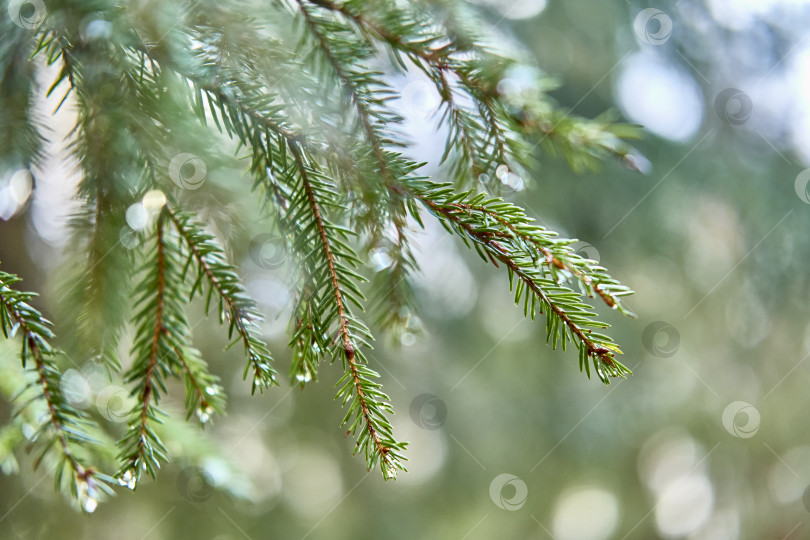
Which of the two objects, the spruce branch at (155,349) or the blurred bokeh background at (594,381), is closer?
the spruce branch at (155,349)

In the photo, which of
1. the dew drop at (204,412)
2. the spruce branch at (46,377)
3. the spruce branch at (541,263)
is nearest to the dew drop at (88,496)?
the spruce branch at (46,377)

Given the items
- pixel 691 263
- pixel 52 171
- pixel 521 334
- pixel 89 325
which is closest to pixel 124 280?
pixel 89 325

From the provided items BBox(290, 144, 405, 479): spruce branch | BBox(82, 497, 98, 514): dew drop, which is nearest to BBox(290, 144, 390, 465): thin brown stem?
BBox(290, 144, 405, 479): spruce branch

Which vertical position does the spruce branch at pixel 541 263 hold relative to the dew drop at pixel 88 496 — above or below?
above

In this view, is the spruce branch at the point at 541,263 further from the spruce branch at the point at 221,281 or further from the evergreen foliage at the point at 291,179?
the spruce branch at the point at 221,281

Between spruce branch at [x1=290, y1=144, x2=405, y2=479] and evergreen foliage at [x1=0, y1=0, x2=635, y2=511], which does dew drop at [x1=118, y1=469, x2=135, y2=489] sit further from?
spruce branch at [x1=290, y1=144, x2=405, y2=479]

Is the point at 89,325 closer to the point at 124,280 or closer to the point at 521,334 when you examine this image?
the point at 124,280

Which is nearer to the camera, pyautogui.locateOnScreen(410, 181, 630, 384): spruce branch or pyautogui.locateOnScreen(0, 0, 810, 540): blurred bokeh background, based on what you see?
pyautogui.locateOnScreen(410, 181, 630, 384): spruce branch

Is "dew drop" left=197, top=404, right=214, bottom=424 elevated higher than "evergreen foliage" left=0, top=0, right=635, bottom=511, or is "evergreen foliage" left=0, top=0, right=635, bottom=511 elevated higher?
"evergreen foliage" left=0, top=0, right=635, bottom=511
